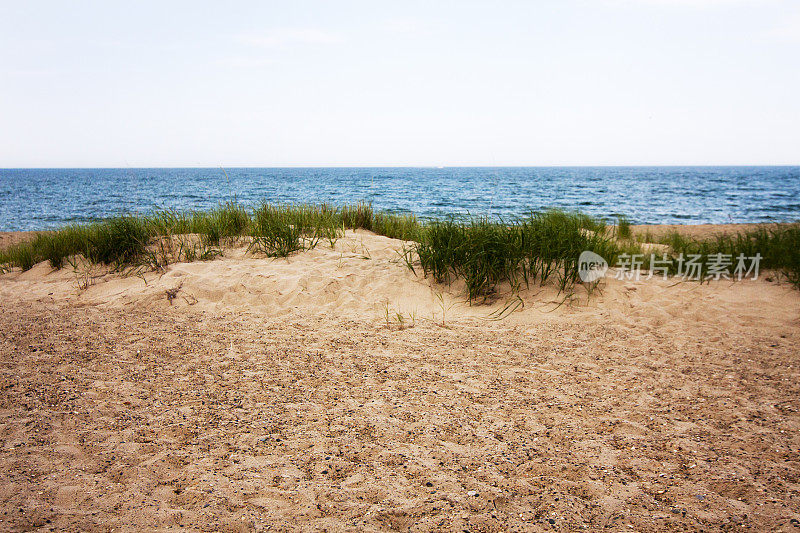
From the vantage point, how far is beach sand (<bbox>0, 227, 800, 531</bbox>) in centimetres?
212

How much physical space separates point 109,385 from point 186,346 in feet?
2.75

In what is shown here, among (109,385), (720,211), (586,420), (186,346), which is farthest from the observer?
(720,211)

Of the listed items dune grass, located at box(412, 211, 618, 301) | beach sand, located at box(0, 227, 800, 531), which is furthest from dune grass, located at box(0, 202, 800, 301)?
beach sand, located at box(0, 227, 800, 531)

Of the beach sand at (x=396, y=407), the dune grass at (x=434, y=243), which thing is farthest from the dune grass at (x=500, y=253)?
the beach sand at (x=396, y=407)

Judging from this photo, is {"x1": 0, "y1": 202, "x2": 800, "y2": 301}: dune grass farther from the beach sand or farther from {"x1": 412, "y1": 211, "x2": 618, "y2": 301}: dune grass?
the beach sand

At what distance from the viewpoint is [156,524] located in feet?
6.48

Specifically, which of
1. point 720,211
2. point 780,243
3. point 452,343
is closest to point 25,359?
point 452,343

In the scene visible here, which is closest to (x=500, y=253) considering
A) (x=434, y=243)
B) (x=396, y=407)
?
(x=434, y=243)

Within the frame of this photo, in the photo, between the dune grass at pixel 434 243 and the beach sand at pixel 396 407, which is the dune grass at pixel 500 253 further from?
the beach sand at pixel 396 407

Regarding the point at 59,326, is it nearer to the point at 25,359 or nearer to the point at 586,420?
the point at 25,359

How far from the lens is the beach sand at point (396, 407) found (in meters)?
2.12

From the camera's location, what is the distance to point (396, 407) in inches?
120

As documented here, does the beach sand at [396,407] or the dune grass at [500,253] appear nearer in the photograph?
the beach sand at [396,407]

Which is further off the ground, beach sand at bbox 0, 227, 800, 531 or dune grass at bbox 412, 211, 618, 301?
dune grass at bbox 412, 211, 618, 301
